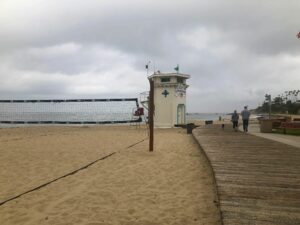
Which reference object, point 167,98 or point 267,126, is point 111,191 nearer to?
point 267,126

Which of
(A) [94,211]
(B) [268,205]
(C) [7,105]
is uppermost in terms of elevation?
(C) [7,105]

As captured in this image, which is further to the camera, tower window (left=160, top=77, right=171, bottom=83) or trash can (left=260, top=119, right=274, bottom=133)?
tower window (left=160, top=77, right=171, bottom=83)

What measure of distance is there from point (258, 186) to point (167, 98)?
19.6 metres

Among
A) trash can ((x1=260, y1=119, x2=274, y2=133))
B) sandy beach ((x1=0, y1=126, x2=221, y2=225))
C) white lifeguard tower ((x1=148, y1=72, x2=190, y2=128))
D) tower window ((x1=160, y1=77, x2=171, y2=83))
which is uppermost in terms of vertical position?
tower window ((x1=160, y1=77, x2=171, y2=83))

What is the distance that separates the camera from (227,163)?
7.67m

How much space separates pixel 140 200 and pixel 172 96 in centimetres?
1939

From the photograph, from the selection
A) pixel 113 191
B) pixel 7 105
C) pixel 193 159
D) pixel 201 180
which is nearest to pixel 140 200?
pixel 113 191

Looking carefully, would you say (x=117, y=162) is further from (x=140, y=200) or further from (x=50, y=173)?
(x=140, y=200)

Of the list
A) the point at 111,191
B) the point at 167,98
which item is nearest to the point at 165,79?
the point at 167,98

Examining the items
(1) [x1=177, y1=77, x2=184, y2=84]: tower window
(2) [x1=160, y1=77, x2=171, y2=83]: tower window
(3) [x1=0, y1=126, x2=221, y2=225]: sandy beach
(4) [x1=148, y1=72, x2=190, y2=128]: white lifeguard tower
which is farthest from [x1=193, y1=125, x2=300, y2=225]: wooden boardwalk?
(1) [x1=177, y1=77, x2=184, y2=84]: tower window

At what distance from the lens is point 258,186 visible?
546 cm

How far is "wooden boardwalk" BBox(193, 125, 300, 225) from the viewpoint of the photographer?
4.01m

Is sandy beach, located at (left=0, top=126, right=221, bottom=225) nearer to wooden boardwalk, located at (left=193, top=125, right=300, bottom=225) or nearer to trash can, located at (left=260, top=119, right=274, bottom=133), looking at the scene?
wooden boardwalk, located at (left=193, top=125, right=300, bottom=225)

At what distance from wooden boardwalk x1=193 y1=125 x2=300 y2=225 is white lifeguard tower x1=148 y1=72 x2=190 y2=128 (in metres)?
15.7
